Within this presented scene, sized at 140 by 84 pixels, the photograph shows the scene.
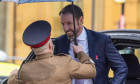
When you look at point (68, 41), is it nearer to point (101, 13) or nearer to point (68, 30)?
point (68, 30)

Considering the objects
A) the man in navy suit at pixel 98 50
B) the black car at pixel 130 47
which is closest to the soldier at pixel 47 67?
the man in navy suit at pixel 98 50

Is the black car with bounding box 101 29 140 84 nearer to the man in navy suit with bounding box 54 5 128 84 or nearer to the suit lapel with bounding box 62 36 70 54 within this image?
the man in navy suit with bounding box 54 5 128 84

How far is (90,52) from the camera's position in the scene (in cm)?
358

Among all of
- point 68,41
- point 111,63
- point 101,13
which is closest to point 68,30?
point 68,41

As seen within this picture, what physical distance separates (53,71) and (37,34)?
325 millimetres

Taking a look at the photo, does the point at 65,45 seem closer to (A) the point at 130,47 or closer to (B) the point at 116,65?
(B) the point at 116,65

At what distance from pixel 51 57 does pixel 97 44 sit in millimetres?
730

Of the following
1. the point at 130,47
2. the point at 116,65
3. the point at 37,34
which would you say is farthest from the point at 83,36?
the point at 130,47

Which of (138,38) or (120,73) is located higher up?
(138,38)

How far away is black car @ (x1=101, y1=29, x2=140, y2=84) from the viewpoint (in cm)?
404

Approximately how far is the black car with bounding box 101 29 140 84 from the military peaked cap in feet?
3.96

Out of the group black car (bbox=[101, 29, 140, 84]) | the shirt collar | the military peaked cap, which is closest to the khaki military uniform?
the military peaked cap

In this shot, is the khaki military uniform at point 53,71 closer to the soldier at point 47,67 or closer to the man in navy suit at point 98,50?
the soldier at point 47,67

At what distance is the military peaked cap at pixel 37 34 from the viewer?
2.97 m
